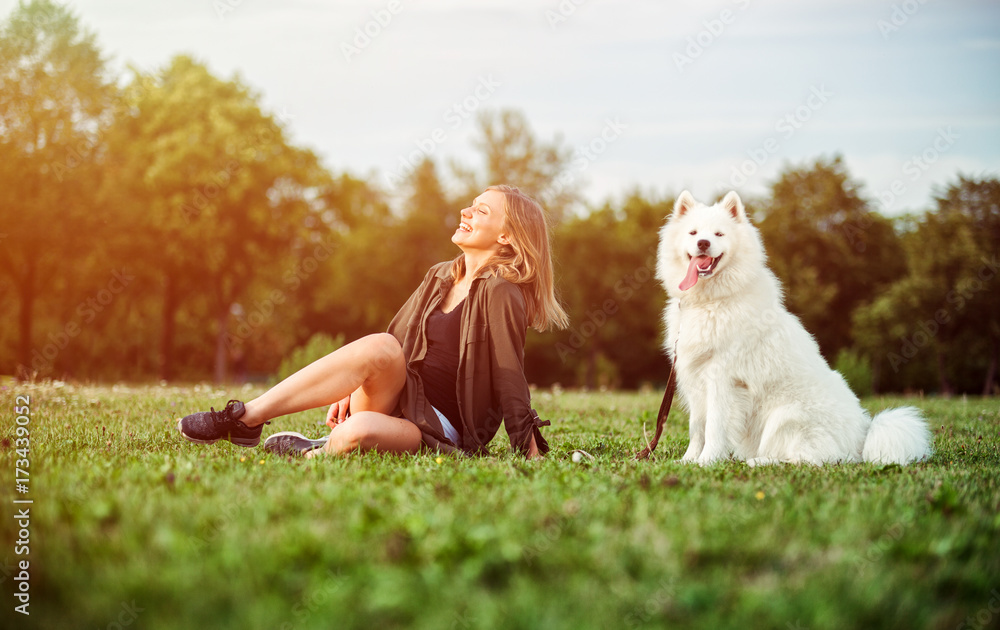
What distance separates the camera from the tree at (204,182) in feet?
84.6

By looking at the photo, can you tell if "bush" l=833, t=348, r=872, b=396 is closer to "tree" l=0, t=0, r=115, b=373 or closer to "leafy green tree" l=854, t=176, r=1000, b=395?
"leafy green tree" l=854, t=176, r=1000, b=395

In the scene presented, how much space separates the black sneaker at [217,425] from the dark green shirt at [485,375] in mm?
1102

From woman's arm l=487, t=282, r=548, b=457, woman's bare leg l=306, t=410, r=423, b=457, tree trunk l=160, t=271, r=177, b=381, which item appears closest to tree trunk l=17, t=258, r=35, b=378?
tree trunk l=160, t=271, r=177, b=381

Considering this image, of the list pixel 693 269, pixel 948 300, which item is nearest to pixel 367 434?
pixel 693 269

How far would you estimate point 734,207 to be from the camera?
5.93 meters

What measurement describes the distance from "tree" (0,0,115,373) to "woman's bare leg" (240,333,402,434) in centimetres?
1953

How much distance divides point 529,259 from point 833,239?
34056 mm

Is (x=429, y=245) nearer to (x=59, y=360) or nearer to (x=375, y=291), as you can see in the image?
(x=375, y=291)

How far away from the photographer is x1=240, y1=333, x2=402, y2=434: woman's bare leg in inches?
191

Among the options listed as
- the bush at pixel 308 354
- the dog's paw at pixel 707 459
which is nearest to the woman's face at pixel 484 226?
the dog's paw at pixel 707 459

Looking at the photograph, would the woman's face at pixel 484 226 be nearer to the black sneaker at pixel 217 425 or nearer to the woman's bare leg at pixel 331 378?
the woman's bare leg at pixel 331 378

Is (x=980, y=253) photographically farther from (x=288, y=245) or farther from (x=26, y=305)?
(x=26, y=305)

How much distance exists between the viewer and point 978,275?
29078 mm

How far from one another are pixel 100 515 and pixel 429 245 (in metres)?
35.0
